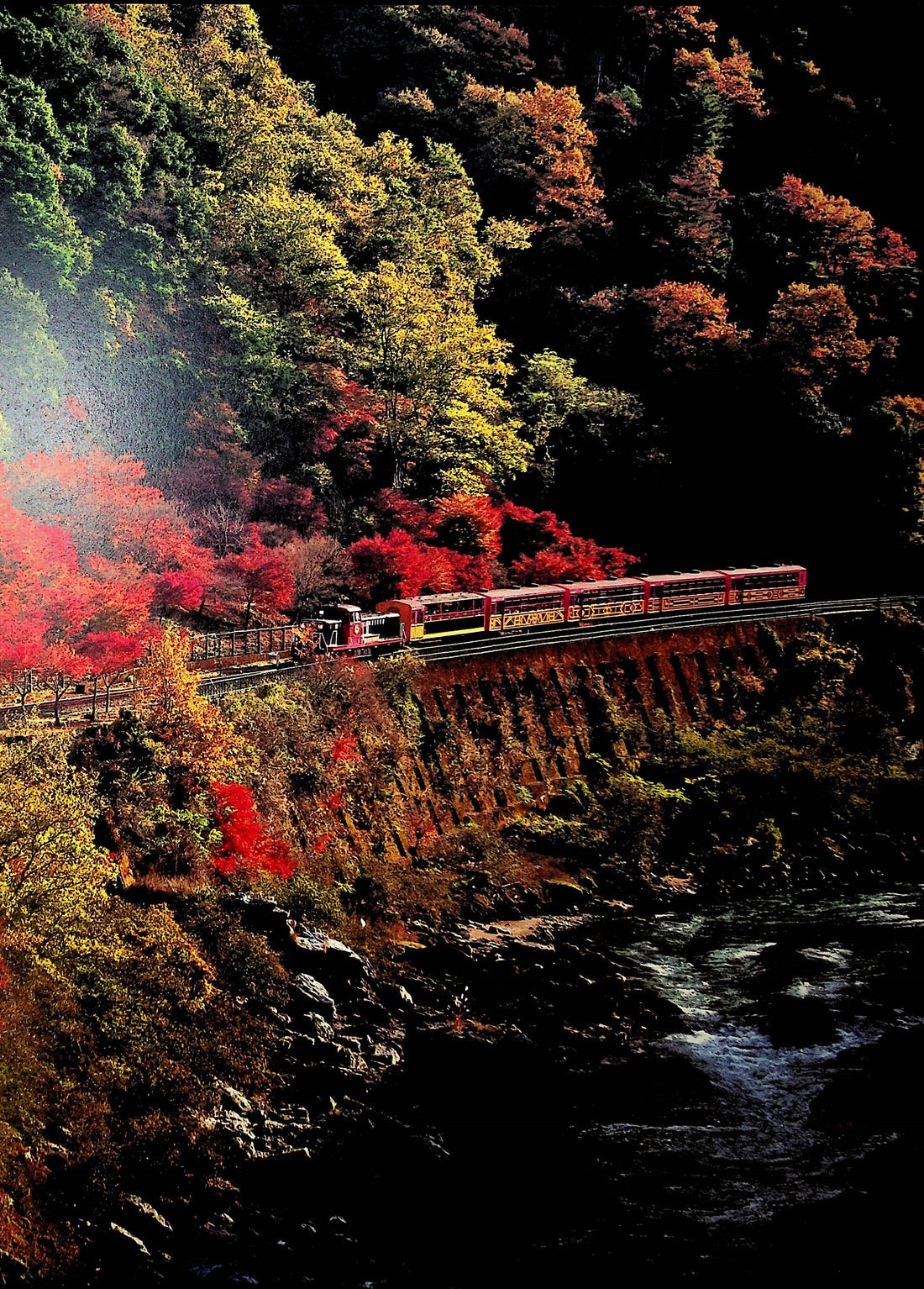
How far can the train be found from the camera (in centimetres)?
4588

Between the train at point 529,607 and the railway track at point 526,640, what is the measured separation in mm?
414

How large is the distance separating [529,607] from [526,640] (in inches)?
63.0

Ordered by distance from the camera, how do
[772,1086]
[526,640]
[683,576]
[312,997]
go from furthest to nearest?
[683,576]
[526,640]
[312,997]
[772,1086]

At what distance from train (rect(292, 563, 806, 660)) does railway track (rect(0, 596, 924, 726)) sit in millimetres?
414

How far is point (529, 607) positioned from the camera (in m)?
50.1

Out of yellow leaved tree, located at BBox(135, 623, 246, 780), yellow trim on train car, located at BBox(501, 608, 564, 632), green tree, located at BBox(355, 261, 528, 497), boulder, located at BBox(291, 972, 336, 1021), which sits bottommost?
boulder, located at BBox(291, 972, 336, 1021)

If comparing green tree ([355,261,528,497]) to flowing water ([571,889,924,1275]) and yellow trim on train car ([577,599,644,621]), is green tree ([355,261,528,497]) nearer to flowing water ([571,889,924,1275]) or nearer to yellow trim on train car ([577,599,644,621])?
yellow trim on train car ([577,599,644,621])

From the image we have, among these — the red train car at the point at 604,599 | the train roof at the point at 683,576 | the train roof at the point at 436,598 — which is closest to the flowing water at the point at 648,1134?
the train roof at the point at 436,598

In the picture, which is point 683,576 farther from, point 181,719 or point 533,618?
point 181,719

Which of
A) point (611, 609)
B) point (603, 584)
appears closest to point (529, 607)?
point (603, 584)

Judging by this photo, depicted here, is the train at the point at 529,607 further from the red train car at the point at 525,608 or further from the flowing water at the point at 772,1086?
the flowing water at the point at 772,1086

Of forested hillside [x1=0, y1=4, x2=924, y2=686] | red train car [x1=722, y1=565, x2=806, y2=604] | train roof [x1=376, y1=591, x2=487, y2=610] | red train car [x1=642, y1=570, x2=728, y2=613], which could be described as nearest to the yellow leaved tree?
forested hillside [x1=0, y1=4, x2=924, y2=686]

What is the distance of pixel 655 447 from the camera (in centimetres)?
6550

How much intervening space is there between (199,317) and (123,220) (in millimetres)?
4756
